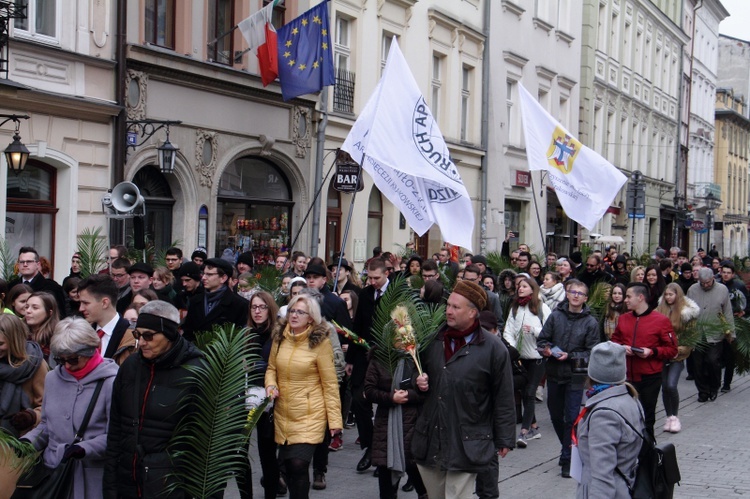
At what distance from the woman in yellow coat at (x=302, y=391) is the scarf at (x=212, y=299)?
1923 millimetres

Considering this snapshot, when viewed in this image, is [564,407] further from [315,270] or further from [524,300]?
[315,270]

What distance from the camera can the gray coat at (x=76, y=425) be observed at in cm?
572

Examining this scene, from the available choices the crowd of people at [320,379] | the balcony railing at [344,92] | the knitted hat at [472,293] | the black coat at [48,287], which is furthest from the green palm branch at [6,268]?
the balcony railing at [344,92]

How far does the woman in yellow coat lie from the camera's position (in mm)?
7188

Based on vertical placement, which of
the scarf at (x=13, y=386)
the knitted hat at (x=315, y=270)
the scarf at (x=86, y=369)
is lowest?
the scarf at (x=13, y=386)

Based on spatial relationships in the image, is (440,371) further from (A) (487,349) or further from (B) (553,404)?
(B) (553,404)

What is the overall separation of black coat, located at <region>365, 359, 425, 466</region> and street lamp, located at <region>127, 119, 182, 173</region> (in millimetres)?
9848

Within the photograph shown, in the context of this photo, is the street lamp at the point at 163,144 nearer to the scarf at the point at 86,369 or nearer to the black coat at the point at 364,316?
the black coat at the point at 364,316

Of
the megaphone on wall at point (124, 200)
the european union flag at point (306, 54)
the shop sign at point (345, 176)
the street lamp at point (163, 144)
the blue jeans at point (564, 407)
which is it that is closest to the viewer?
the blue jeans at point (564, 407)

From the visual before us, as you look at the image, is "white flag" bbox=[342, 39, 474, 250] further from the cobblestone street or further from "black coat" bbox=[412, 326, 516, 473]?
"black coat" bbox=[412, 326, 516, 473]

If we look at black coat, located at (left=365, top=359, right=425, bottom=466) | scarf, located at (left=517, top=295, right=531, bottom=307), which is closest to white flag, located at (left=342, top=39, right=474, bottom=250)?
scarf, located at (left=517, top=295, right=531, bottom=307)

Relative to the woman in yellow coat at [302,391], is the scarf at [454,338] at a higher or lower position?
higher

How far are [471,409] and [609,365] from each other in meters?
1.08

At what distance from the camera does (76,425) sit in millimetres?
5738
